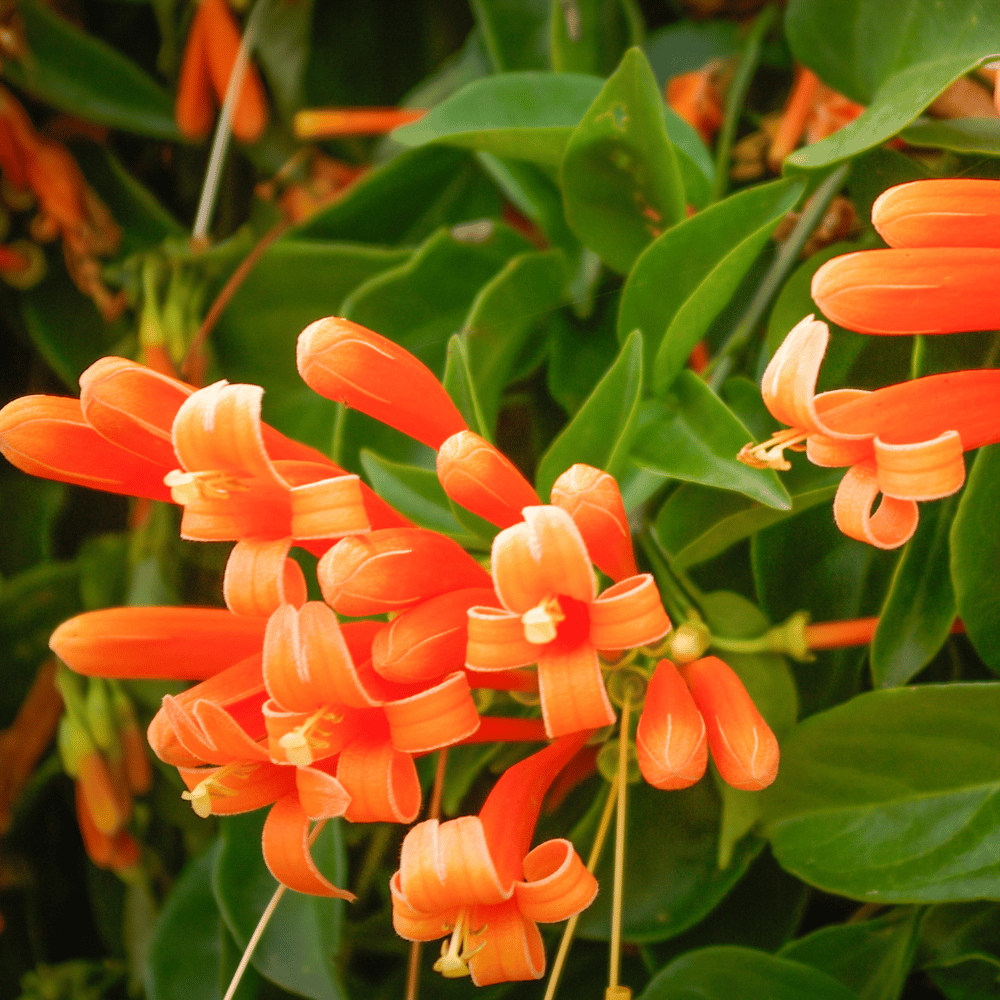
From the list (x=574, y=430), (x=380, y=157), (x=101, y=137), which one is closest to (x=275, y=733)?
(x=574, y=430)

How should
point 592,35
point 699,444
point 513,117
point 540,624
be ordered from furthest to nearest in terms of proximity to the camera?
point 592,35 < point 513,117 < point 699,444 < point 540,624

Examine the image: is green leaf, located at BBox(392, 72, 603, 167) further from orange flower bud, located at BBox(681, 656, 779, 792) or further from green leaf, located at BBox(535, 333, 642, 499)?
orange flower bud, located at BBox(681, 656, 779, 792)

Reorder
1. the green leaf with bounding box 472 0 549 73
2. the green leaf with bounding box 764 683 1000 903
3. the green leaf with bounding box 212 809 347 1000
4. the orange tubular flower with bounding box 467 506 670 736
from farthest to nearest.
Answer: the green leaf with bounding box 472 0 549 73, the green leaf with bounding box 212 809 347 1000, the green leaf with bounding box 764 683 1000 903, the orange tubular flower with bounding box 467 506 670 736

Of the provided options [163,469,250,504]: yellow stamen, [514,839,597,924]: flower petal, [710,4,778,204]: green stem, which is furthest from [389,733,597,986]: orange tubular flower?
[710,4,778,204]: green stem

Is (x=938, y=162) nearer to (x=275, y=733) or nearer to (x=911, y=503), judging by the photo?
(x=911, y=503)

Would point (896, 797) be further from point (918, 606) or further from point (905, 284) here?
point (905, 284)

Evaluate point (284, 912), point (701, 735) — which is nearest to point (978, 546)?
point (701, 735)
